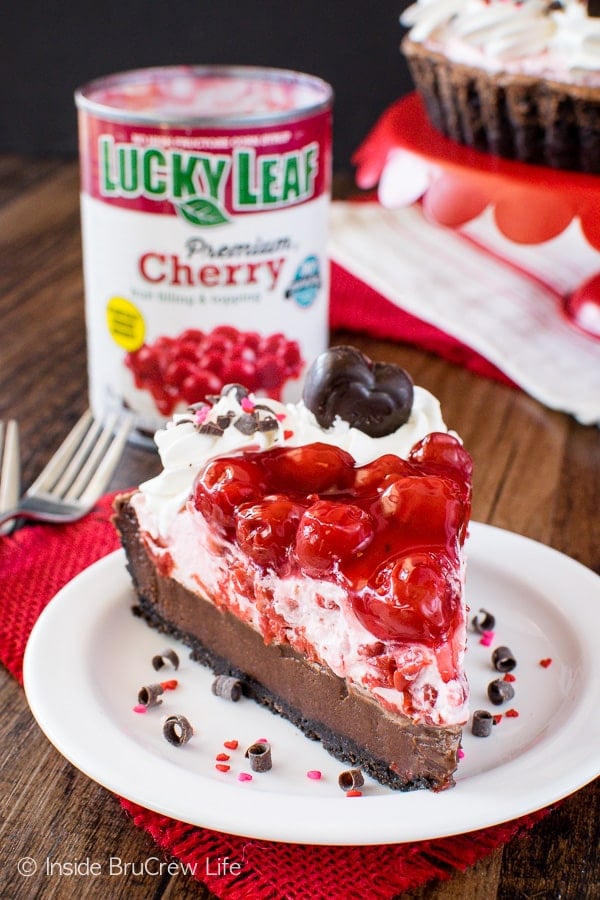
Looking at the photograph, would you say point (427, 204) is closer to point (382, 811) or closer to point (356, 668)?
point (356, 668)

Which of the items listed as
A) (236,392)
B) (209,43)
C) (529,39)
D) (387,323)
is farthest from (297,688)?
(209,43)

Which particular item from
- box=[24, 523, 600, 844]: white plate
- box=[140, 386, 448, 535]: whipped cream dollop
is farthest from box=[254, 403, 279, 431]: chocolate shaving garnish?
box=[24, 523, 600, 844]: white plate

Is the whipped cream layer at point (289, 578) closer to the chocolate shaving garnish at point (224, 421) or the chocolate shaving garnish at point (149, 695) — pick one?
the chocolate shaving garnish at point (224, 421)

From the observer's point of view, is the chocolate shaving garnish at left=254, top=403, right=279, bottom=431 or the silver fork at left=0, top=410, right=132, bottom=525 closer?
the chocolate shaving garnish at left=254, top=403, right=279, bottom=431

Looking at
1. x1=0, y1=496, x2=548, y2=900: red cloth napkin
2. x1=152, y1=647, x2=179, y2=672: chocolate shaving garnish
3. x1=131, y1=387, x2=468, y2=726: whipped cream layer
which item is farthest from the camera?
x1=152, y1=647, x2=179, y2=672: chocolate shaving garnish

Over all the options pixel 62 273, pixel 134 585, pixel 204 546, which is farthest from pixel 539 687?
pixel 62 273

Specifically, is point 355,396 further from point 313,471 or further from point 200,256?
point 200,256

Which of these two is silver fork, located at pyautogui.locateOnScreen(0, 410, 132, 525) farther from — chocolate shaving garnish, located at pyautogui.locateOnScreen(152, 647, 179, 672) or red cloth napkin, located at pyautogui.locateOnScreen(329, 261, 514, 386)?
red cloth napkin, located at pyautogui.locateOnScreen(329, 261, 514, 386)
